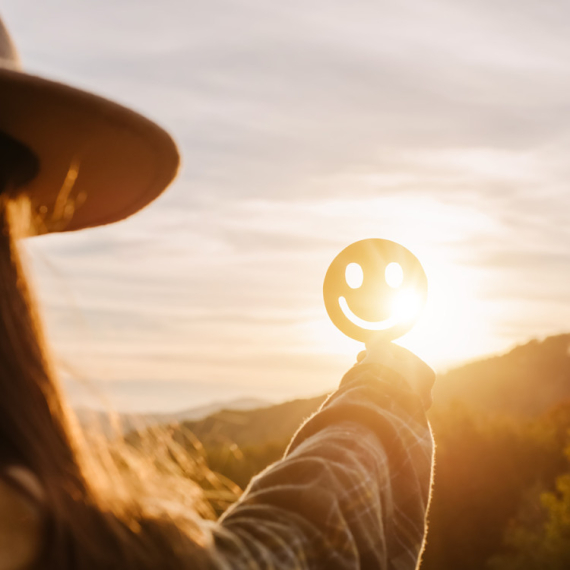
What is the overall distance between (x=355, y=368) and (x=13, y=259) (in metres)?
1.01

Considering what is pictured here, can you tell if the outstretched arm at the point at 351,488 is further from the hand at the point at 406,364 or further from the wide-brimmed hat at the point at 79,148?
the wide-brimmed hat at the point at 79,148

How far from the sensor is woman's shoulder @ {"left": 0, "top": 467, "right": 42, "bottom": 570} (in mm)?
940

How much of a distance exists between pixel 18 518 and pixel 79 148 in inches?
28.3

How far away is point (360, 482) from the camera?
152cm

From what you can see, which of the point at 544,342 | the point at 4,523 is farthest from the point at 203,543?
the point at 544,342

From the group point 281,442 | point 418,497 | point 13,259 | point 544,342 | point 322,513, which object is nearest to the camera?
point 13,259

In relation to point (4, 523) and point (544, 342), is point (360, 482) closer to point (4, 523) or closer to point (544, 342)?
point (4, 523)

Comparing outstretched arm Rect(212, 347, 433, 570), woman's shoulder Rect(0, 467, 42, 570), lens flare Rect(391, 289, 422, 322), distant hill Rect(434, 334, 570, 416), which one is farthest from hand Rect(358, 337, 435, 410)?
distant hill Rect(434, 334, 570, 416)

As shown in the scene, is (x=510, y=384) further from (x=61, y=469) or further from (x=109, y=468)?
(x=61, y=469)

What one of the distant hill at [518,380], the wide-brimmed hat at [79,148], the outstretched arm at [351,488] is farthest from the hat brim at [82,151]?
the distant hill at [518,380]

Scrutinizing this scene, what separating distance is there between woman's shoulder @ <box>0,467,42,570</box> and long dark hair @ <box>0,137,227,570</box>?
0.05 feet

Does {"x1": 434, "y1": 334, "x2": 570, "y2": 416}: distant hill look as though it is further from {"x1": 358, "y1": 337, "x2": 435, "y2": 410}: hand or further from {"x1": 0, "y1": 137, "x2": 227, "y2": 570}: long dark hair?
{"x1": 0, "y1": 137, "x2": 227, "y2": 570}: long dark hair

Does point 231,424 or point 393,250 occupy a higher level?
point 393,250

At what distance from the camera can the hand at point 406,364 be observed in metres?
1.85
